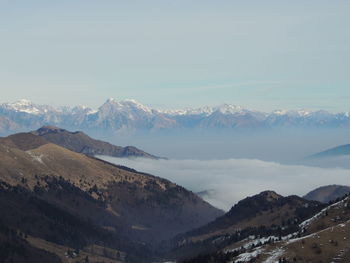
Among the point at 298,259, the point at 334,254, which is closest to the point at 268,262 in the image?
the point at 298,259

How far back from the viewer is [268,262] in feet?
655

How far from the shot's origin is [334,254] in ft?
641

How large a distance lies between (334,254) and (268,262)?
93.5 ft

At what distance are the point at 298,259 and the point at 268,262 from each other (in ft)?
42.8

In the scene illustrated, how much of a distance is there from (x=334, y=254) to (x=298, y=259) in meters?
15.5

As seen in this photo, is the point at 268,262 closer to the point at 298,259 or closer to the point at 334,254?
the point at 298,259

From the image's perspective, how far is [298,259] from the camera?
197250 mm
